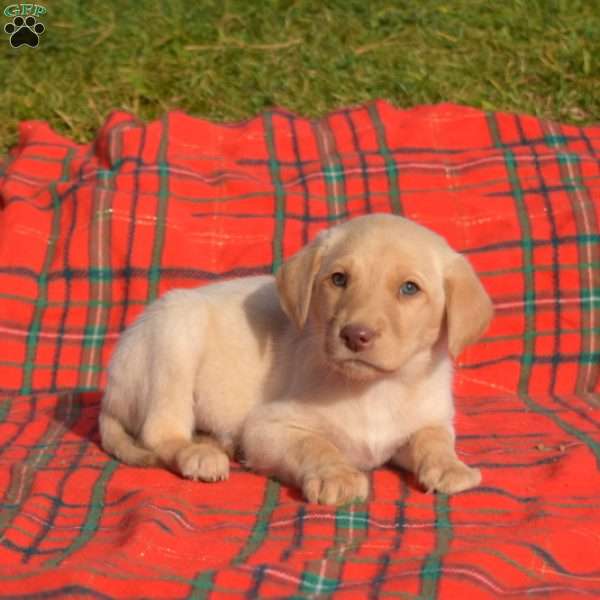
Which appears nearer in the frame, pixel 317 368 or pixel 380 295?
pixel 380 295

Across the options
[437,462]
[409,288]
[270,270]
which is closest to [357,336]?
[409,288]

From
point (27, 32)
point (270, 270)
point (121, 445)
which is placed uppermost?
point (27, 32)

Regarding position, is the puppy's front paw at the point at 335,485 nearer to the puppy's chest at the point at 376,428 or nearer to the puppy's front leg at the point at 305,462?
the puppy's front leg at the point at 305,462

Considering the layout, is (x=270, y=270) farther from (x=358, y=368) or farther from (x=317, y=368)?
(x=358, y=368)

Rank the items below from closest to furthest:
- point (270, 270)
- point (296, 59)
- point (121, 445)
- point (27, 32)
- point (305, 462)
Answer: point (305, 462)
point (121, 445)
point (270, 270)
point (296, 59)
point (27, 32)

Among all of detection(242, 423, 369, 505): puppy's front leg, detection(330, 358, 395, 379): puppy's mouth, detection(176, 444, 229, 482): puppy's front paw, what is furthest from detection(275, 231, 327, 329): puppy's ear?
detection(176, 444, 229, 482): puppy's front paw

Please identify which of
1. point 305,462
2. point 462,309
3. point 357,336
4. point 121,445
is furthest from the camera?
point 121,445

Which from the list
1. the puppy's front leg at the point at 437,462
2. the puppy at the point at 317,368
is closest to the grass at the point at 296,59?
the puppy at the point at 317,368
